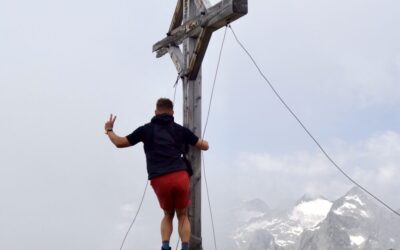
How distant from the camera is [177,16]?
11.0 m

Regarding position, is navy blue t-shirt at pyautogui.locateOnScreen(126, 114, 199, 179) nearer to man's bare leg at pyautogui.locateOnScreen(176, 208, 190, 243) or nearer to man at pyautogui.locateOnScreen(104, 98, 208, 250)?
man at pyautogui.locateOnScreen(104, 98, 208, 250)

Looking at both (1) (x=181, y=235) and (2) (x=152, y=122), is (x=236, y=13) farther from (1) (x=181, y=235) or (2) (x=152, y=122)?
(1) (x=181, y=235)

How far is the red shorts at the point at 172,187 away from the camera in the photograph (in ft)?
27.1

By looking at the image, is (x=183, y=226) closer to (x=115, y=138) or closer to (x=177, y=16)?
(x=115, y=138)

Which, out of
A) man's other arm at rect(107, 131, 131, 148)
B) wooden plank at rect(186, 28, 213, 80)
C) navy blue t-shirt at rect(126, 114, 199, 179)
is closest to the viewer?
navy blue t-shirt at rect(126, 114, 199, 179)

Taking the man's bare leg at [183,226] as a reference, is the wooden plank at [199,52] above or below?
above

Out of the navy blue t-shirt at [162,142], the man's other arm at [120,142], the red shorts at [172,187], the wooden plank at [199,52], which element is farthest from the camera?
the wooden plank at [199,52]

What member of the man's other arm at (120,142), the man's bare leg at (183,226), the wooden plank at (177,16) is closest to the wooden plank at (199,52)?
the wooden plank at (177,16)

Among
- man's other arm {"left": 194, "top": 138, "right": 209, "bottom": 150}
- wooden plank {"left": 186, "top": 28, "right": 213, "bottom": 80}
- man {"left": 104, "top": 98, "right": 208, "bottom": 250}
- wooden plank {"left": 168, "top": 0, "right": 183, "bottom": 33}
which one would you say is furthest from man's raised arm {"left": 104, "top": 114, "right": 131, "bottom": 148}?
wooden plank {"left": 168, "top": 0, "right": 183, "bottom": 33}

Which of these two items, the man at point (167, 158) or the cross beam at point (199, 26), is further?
the cross beam at point (199, 26)

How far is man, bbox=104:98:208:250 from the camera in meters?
8.32

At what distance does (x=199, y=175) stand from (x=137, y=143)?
5.20ft

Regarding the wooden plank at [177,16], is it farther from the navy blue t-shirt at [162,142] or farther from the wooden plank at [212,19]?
the navy blue t-shirt at [162,142]

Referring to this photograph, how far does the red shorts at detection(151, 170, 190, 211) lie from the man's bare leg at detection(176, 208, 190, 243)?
0.90 feet
